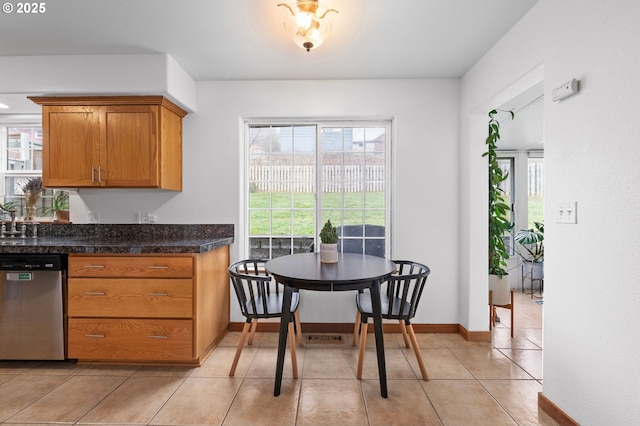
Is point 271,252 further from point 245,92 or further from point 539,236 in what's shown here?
point 539,236

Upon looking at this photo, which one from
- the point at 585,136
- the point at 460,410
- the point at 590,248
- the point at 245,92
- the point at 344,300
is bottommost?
the point at 460,410

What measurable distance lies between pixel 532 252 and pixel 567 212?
13.4 feet

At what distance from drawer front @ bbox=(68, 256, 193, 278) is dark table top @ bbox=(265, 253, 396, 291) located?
0.71 meters

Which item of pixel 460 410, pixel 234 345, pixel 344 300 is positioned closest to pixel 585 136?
pixel 460 410

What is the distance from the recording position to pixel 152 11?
2207 millimetres

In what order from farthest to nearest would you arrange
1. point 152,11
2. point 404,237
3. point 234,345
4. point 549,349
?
point 404,237 → point 234,345 → point 152,11 → point 549,349

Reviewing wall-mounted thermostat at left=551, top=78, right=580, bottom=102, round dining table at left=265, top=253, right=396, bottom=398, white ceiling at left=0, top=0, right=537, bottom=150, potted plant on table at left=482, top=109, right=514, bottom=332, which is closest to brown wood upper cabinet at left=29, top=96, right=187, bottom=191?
white ceiling at left=0, top=0, right=537, bottom=150

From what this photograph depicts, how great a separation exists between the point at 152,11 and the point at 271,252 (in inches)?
89.0

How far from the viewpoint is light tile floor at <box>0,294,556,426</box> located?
1973 mm

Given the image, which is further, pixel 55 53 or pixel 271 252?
pixel 271 252

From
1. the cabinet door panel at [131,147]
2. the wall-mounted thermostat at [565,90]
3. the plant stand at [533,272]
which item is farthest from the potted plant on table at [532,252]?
the cabinet door panel at [131,147]

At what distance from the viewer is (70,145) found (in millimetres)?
2926

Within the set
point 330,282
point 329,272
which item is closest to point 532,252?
point 329,272

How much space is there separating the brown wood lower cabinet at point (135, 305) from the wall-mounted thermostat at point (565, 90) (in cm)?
261
